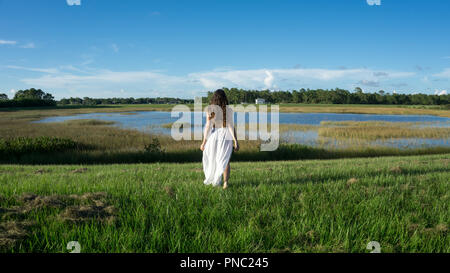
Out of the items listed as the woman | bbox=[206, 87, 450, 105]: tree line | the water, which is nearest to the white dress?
the woman

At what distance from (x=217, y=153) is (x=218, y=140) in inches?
12.1

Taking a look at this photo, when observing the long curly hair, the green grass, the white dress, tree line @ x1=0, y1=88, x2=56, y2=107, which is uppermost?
A: tree line @ x1=0, y1=88, x2=56, y2=107

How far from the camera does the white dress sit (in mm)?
6441

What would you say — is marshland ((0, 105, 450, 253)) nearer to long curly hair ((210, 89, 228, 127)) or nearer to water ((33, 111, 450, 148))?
long curly hair ((210, 89, 228, 127))

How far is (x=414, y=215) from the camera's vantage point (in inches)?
176

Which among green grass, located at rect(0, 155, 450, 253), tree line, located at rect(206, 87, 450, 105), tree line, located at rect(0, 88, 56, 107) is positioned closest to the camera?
green grass, located at rect(0, 155, 450, 253)

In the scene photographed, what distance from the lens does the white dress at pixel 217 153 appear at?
6.44m

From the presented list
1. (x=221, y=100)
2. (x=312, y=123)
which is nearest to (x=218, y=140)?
(x=221, y=100)

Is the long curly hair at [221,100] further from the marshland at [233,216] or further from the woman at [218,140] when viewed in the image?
the marshland at [233,216]

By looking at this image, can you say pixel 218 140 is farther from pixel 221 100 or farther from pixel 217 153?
pixel 221 100

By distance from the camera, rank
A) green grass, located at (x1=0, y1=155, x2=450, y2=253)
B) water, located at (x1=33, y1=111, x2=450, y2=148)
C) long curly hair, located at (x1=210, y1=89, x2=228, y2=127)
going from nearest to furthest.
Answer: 1. green grass, located at (x1=0, y1=155, x2=450, y2=253)
2. long curly hair, located at (x1=210, y1=89, x2=228, y2=127)
3. water, located at (x1=33, y1=111, x2=450, y2=148)

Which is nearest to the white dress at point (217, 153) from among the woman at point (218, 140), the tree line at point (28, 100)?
the woman at point (218, 140)

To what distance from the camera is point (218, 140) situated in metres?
6.68
